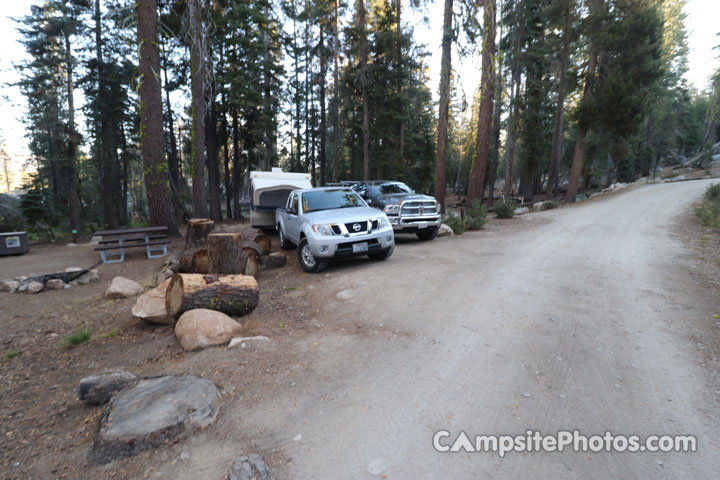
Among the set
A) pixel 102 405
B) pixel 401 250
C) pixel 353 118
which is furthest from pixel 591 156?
pixel 102 405

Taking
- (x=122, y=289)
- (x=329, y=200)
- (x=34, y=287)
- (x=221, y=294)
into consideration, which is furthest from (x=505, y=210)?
(x=34, y=287)

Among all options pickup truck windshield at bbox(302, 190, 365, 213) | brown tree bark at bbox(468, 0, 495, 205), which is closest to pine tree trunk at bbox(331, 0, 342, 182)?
brown tree bark at bbox(468, 0, 495, 205)

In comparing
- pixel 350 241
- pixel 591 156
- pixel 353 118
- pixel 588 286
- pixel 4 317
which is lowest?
pixel 4 317

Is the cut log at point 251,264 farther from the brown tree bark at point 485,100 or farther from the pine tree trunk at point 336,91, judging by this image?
the pine tree trunk at point 336,91

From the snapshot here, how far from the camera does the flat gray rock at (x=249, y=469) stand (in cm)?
211

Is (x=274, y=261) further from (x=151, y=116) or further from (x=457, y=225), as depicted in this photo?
(x=151, y=116)

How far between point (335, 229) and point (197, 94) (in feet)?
36.1

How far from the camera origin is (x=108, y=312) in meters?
5.87

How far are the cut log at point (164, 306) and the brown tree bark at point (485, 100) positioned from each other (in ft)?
39.3

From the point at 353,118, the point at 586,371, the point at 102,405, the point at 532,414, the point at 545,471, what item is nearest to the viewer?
the point at 545,471

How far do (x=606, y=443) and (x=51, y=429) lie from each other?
4.45m

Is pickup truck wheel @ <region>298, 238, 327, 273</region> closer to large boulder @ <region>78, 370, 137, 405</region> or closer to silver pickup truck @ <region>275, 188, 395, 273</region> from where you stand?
silver pickup truck @ <region>275, 188, 395, 273</region>

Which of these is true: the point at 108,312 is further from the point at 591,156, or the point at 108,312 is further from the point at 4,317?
the point at 591,156

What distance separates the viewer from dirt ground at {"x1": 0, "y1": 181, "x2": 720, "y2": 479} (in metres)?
2.28
